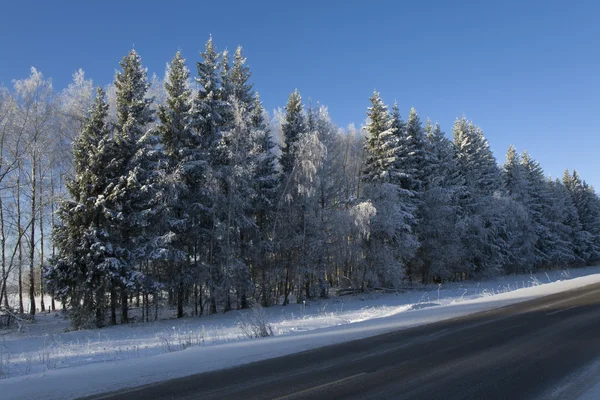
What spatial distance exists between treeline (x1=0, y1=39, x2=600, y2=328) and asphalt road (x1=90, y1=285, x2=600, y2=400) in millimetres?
14340

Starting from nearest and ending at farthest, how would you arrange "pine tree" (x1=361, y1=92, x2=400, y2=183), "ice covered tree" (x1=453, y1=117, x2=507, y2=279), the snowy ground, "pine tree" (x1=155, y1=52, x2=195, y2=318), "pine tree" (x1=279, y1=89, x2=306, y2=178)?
the snowy ground < "pine tree" (x1=155, y1=52, x2=195, y2=318) < "pine tree" (x1=279, y1=89, x2=306, y2=178) < "pine tree" (x1=361, y1=92, x2=400, y2=183) < "ice covered tree" (x1=453, y1=117, x2=507, y2=279)

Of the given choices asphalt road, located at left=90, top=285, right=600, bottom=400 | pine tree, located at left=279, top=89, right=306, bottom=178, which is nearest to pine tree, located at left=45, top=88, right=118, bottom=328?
pine tree, located at left=279, top=89, right=306, bottom=178

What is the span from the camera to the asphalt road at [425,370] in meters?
5.52

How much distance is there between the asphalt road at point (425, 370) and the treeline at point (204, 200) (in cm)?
1434

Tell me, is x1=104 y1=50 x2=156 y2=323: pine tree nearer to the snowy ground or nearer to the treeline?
the treeline

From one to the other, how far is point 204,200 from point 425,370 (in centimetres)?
1906

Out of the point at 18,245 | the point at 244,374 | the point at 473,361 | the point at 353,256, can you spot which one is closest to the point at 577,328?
the point at 473,361

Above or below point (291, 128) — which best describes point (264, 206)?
below

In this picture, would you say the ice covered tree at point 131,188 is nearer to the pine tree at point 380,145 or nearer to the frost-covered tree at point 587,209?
the pine tree at point 380,145

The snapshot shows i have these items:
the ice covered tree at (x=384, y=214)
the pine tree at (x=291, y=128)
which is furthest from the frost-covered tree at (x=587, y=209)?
the pine tree at (x=291, y=128)

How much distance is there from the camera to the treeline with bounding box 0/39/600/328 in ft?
66.0

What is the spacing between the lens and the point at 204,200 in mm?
23531

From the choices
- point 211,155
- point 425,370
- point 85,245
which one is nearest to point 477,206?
point 211,155

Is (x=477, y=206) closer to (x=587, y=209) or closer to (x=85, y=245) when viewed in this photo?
(x=85, y=245)
